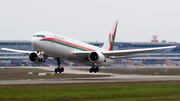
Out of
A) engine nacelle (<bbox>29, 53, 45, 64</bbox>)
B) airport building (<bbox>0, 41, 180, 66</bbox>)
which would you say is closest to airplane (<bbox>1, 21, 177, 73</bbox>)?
engine nacelle (<bbox>29, 53, 45, 64</bbox>)

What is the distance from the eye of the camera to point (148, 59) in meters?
191

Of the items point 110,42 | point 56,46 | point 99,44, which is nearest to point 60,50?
point 56,46

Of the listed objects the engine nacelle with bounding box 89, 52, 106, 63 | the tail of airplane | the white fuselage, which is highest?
the tail of airplane

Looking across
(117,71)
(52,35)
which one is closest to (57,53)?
(52,35)

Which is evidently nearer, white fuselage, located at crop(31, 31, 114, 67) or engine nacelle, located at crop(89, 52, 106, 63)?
white fuselage, located at crop(31, 31, 114, 67)

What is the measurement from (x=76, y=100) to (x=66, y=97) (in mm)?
1772

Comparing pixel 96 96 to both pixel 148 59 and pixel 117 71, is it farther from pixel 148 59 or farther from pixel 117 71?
pixel 148 59

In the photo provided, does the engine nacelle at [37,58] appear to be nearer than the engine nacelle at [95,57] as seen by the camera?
Yes

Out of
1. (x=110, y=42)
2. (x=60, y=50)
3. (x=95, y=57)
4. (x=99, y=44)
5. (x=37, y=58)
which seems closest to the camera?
(x=60, y=50)

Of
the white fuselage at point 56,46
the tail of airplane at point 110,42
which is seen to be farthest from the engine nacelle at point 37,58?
the tail of airplane at point 110,42

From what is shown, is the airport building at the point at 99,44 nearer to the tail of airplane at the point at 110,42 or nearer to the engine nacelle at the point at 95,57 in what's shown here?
the tail of airplane at the point at 110,42

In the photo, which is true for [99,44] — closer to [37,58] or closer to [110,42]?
[110,42]

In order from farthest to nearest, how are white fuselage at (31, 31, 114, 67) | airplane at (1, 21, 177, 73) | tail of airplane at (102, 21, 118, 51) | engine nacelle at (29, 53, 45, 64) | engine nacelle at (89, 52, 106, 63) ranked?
tail of airplane at (102, 21, 118, 51) → engine nacelle at (89, 52, 106, 63) → engine nacelle at (29, 53, 45, 64) → airplane at (1, 21, 177, 73) → white fuselage at (31, 31, 114, 67)

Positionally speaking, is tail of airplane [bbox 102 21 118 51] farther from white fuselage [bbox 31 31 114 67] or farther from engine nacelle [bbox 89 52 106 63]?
engine nacelle [bbox 89 52 106 63]
